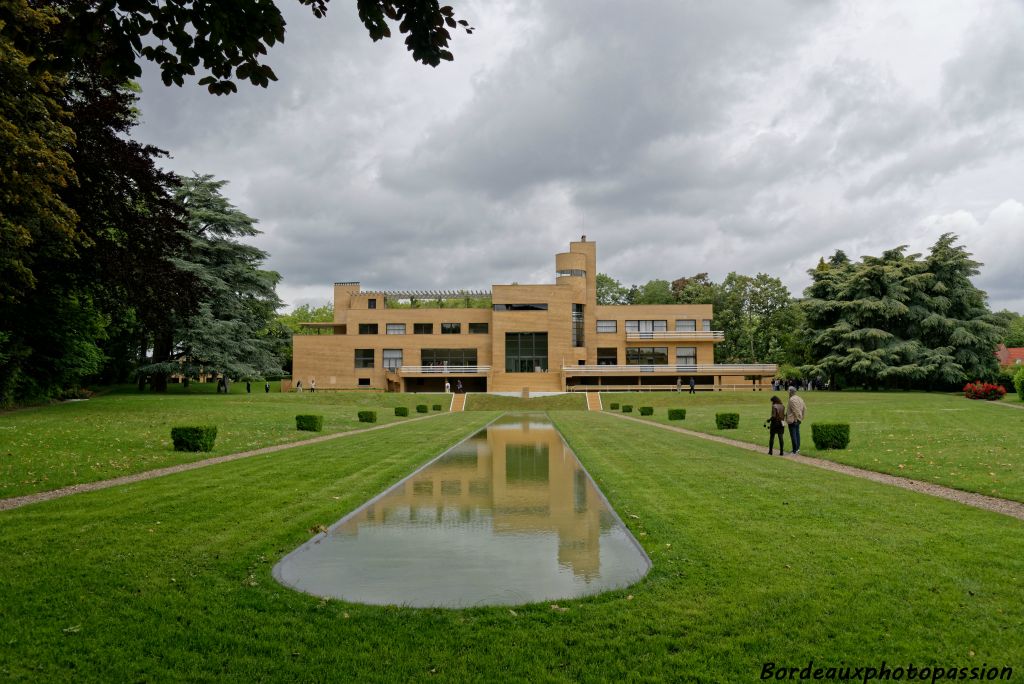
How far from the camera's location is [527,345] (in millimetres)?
65938

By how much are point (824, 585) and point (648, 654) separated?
2.17 metres

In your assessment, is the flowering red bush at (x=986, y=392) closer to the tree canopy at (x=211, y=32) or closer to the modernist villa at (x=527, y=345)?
the modernist villa at (x=527, y=345)

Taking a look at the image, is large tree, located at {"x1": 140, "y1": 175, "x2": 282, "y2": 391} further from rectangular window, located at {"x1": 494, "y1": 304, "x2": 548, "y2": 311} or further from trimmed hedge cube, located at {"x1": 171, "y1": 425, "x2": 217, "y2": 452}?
trimmed hedge cube, located at {"x1": 171, "y1": 425, "x2": 217, "y2": 452}

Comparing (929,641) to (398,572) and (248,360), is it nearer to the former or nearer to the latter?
(398,572)

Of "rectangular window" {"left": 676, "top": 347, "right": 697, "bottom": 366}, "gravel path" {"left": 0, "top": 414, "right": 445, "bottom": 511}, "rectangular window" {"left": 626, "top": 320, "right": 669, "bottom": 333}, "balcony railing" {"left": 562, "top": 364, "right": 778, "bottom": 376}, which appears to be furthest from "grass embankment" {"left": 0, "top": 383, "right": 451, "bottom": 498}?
"rectangular window" {"left": 676, "top": 347, "right": 697, "bottom": 366}

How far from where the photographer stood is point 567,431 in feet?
76.3

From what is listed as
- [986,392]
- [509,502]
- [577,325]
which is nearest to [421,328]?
[577,325]

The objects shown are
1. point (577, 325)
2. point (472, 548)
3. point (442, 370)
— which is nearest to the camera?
point (472, 548)

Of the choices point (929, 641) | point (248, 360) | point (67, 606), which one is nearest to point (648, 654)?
point (929, 641)

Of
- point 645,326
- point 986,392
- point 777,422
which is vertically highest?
point 645,326

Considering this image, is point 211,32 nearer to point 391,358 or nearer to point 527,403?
point 527,403

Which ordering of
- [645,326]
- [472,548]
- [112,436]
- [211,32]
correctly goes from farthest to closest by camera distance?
[645,326]
[112,436]
[472,548]
[211,32]

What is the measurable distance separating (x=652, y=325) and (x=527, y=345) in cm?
1350

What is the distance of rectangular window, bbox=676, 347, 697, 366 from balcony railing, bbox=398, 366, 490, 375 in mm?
20031
